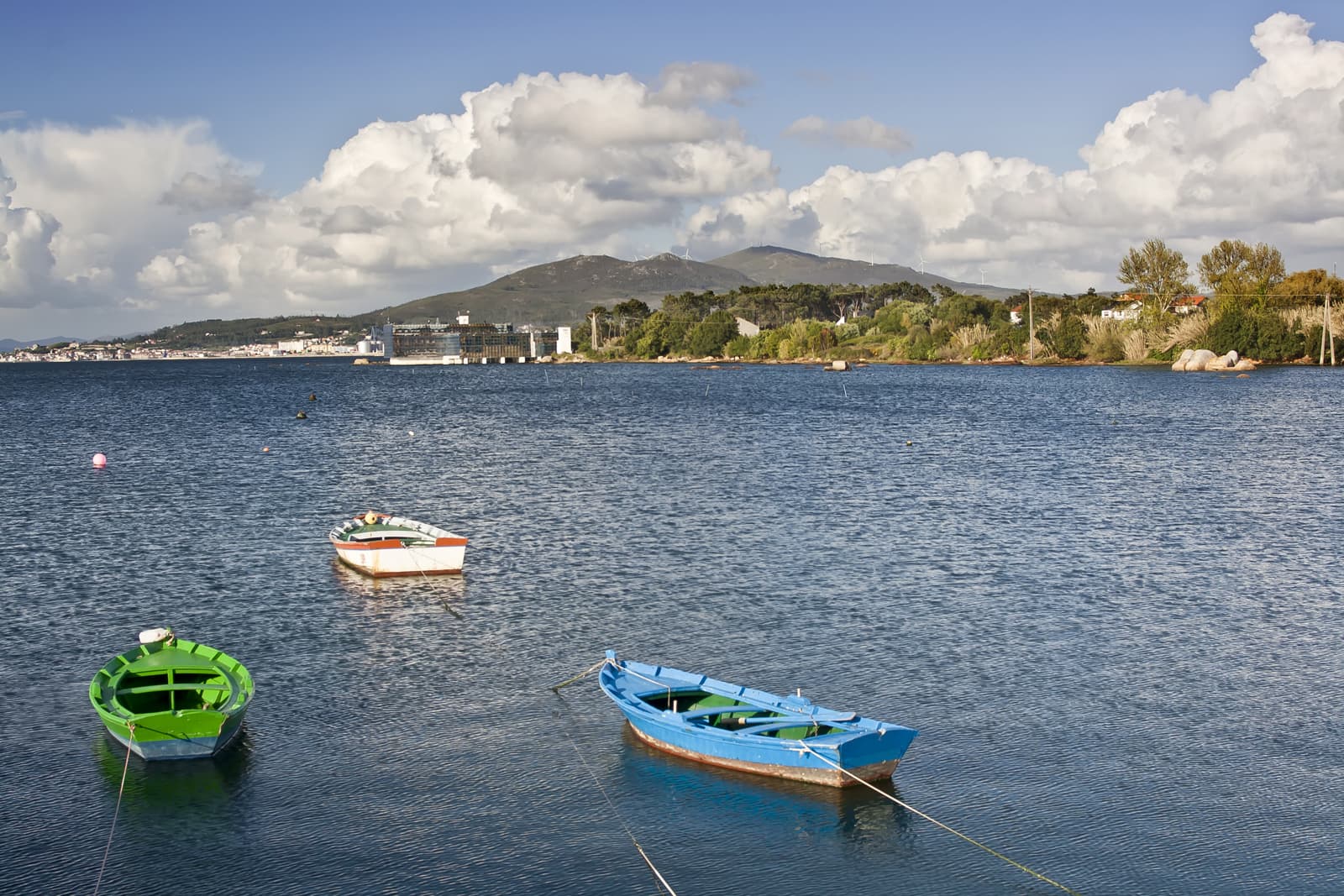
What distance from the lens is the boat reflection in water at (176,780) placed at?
75.6 ft

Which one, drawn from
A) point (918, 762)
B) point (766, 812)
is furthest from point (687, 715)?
point (918, 762)

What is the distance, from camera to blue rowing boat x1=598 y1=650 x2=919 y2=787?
23172 millimetres

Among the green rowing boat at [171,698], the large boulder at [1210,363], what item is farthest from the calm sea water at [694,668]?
the large boulder at [1210,363]

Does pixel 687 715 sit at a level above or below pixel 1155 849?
above

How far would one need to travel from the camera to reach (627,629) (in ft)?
113

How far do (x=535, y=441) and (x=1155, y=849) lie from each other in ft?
252

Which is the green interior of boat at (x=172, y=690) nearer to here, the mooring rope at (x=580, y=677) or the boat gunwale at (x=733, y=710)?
the mooring rope at (x=580, y=677)

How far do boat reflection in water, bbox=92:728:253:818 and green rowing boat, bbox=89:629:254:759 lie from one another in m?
0.29

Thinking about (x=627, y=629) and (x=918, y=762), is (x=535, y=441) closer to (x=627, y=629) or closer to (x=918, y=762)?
(x=627, y=629)

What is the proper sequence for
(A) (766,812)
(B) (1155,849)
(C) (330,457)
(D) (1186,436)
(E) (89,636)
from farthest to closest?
(D) (1186,436) → (C) (330,457) → (E) (89,636) → (A) (766,812) → (B) (1155,849)

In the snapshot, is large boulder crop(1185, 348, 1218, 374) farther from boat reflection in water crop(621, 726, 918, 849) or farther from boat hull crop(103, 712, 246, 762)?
boat hull crop(103, 712, 246, 762)

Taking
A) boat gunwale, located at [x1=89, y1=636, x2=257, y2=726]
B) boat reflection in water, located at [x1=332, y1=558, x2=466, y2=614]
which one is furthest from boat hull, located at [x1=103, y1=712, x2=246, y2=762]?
boat reflection in water, located at [x1=332, y1=558, x2=466, y2=614]

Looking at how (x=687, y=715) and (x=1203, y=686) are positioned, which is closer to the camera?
(x=687, y=715)

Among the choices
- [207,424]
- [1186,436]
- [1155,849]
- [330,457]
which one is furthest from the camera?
[207,424]
